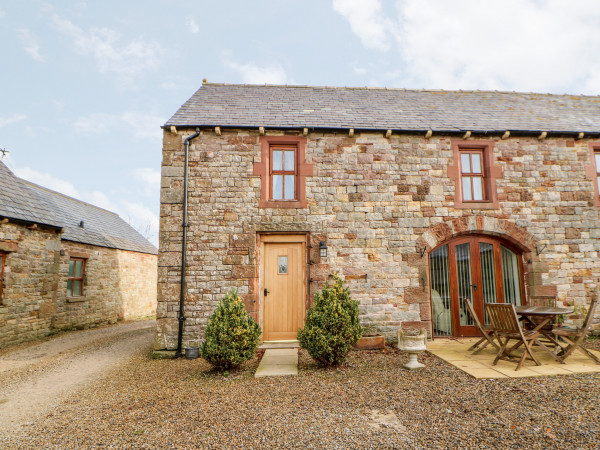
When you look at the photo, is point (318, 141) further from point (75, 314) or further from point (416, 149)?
point (75, 314)

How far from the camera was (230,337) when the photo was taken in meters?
5.36

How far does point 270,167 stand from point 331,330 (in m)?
3.97

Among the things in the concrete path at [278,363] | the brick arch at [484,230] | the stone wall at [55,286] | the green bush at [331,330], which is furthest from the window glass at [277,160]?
the stone wall at [55,286]

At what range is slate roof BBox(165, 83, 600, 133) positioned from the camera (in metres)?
7.88

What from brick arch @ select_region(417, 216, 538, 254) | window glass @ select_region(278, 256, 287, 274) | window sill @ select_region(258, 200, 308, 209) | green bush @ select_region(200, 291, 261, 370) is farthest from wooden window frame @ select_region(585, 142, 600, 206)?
green bush @ select_region(200, 291, 261, 370)

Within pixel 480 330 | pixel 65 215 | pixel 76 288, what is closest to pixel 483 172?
pixel 480 330

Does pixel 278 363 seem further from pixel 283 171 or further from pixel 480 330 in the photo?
pixel 283 171

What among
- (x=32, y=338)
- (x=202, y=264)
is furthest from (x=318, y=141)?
(x=32, y=338)

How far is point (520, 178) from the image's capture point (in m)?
7.82

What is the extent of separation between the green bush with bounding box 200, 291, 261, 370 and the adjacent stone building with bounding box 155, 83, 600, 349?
4.67ft

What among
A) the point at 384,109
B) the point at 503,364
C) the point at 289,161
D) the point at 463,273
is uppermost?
the point at 384,109

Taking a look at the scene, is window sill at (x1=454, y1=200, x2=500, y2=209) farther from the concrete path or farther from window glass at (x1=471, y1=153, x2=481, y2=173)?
the concrete path

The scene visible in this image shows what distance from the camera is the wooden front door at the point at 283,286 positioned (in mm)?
7332

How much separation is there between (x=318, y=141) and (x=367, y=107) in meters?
2.16
